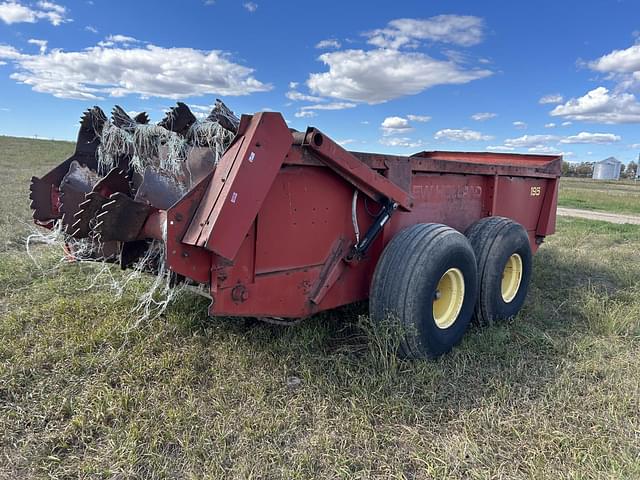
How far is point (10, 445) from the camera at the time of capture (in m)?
2.29

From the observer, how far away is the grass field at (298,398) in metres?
2.24

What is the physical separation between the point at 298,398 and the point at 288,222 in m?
1.00

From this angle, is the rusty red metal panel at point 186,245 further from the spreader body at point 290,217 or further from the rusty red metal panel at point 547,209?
the rusty red metal panel at point 547,209

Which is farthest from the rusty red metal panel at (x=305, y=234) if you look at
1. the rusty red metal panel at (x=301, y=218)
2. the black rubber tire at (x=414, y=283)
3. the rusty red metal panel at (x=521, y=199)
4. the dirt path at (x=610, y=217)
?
Result: the dirt path at (x=610, y=217)

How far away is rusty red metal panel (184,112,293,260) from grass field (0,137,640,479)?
0.96 metres

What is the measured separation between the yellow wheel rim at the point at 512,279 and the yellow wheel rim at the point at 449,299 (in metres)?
1.06

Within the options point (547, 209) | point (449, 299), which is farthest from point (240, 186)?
point (547, 209)

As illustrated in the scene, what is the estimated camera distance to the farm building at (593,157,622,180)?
59.4 metres

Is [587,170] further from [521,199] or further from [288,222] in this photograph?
[288,222]

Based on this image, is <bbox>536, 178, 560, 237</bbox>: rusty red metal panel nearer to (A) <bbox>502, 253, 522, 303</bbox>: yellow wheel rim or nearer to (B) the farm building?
(A) <bbox>502, 253, 522, 303</bbox>: yellow wheel rim

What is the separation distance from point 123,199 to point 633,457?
2.82 metres

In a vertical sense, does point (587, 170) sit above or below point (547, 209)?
above

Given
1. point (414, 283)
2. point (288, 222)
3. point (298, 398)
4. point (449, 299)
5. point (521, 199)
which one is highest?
point (521, 199)

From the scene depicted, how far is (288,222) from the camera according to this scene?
2713mm
